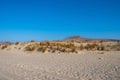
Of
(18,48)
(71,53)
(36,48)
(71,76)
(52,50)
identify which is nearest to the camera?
(71,76)

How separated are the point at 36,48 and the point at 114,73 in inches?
562

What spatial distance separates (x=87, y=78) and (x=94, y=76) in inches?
19.2

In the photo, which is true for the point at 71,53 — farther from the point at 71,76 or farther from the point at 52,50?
the point at 71,76

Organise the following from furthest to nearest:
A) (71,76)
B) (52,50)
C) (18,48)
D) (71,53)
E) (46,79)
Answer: (18,48) → (52,50) → (71,53) → (71,76) → (46,79)

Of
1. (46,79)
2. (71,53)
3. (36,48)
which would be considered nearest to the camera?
(46,79)

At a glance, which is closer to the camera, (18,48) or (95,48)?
(95,48)

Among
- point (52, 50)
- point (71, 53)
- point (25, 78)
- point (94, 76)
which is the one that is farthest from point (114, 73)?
point (52, 50)

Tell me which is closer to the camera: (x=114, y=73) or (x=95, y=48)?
(x=114, y=73)

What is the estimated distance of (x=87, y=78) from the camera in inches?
365

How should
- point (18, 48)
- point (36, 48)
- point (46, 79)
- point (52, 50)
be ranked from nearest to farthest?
point (46, 79)
point (52, 50)
point (36, 48)
point (18, 48)

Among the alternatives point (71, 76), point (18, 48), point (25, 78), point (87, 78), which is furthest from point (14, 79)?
point (18, 48)

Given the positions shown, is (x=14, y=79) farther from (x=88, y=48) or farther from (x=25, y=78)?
(x=88, y=48)

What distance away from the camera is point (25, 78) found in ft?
31.0

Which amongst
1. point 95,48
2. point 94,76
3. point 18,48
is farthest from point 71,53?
point 94,76
